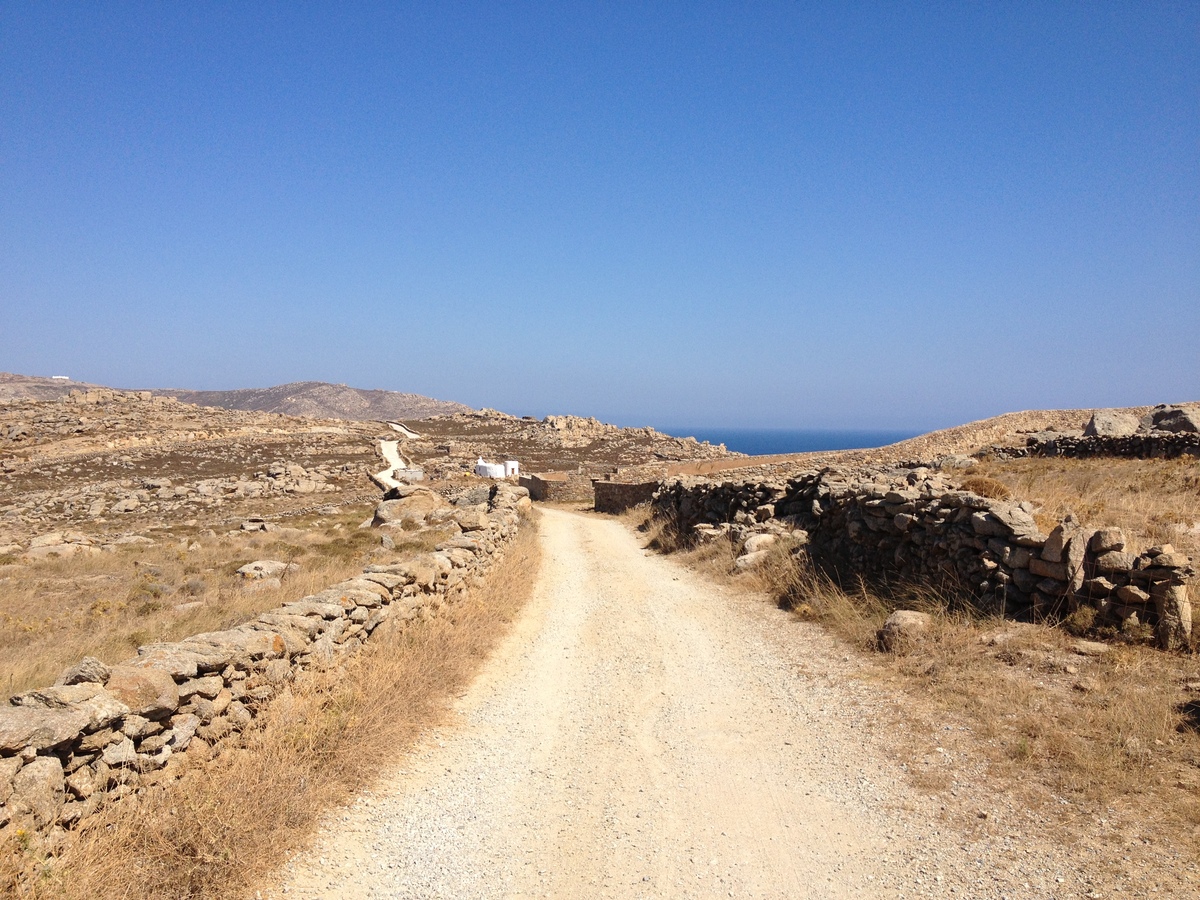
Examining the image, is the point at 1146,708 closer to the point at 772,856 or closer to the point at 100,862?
the point at 772,856

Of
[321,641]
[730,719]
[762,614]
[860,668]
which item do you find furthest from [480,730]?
[762,614]

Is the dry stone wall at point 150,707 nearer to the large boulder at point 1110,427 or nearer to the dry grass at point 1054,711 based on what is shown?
the dry grass at point 1054,711

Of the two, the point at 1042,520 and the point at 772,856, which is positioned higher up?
the point at 1042,520

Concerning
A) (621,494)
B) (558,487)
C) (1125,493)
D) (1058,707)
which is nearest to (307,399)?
(558,487)

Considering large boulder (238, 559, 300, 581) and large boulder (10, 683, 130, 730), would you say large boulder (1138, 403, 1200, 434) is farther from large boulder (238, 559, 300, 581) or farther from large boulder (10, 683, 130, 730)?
large boulder (10, 683, 130, 730)

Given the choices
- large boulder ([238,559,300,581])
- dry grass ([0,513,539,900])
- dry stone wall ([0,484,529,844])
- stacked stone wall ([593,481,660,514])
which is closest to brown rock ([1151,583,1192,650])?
dry grass ([0,513,539,900])

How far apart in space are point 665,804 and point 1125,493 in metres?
11.4

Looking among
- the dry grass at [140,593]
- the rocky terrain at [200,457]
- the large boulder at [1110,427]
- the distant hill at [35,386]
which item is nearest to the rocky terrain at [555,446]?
the rocky terrain at [200,457]

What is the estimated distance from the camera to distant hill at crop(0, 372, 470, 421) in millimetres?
133500

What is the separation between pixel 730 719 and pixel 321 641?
450cm

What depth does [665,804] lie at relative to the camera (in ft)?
18.6

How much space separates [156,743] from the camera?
4.84 metres

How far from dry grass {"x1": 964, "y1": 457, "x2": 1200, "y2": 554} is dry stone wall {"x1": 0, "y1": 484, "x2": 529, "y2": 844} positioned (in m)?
9.62

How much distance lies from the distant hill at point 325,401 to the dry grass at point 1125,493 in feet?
399
